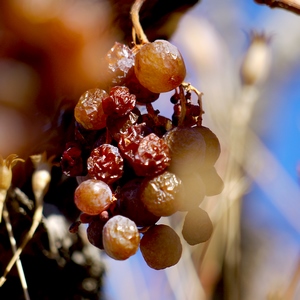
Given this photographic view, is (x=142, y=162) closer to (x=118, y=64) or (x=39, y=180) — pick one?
(x=118, y=64)

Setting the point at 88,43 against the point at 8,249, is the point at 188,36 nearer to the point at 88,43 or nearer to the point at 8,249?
the point at 88,43

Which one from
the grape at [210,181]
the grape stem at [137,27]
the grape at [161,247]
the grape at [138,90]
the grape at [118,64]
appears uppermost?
the grape stem at [137,27]

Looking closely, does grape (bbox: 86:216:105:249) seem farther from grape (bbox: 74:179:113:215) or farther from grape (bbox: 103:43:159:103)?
grape (bbox: 103:43:159:103)

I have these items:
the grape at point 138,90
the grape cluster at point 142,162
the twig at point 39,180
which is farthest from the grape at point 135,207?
the twig at point 39,180

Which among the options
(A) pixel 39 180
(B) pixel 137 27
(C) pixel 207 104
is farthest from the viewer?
(C) pixel 207 104

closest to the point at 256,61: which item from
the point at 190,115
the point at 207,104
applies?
the point at 207,104

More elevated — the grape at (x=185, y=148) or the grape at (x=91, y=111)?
the grape at (x=185, y=148)

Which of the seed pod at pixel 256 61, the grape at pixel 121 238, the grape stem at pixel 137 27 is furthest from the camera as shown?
the seed pod at pixel 256 61

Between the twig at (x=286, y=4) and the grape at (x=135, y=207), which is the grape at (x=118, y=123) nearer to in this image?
the grape at (x=135, y=207)
